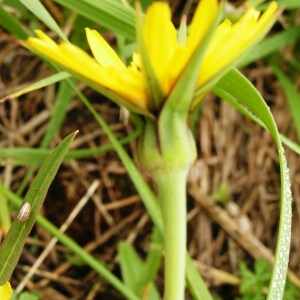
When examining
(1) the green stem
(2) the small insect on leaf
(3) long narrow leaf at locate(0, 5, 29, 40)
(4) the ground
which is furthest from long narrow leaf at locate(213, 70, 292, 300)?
(4) the ground

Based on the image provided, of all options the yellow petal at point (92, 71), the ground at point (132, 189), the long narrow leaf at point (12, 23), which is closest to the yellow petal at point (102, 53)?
the yellow petal at point (92, 71)

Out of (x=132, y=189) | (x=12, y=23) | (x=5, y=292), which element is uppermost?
(x=12, y=23)

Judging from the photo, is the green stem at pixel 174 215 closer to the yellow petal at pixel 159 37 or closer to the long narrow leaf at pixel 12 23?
the yellow petal at pixel 159 37

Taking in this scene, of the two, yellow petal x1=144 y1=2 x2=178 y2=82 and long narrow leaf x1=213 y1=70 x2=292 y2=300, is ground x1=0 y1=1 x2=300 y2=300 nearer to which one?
long narrow leaf x1=213 y1=70 x2=292 y2=300

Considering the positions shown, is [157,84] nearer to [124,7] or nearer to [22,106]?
[124,7]

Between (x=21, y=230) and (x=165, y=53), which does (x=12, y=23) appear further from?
(x=165, y=53)

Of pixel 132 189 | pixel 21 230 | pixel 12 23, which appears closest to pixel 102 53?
pixel 21 230
